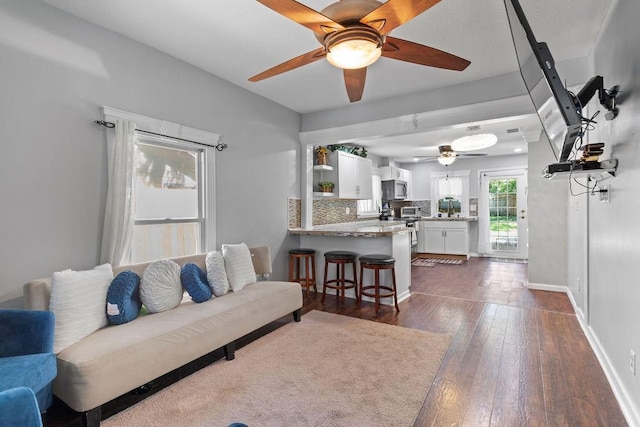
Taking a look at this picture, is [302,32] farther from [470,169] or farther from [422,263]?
[470,169]

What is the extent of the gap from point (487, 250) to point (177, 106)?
744 centimetres

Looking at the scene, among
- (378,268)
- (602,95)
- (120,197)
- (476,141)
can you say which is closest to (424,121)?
(476,141)

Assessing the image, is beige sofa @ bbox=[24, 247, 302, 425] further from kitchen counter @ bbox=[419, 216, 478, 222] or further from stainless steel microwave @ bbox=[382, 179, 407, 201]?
kitchen counter @ bbox=[419, 216, 478, 222]

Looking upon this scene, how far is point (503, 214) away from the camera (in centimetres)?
775

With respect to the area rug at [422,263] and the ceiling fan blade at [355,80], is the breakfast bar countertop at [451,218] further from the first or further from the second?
the ceiling fan blade at [355,80]

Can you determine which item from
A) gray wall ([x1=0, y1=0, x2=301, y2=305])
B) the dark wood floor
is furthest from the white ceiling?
the dark wood floor

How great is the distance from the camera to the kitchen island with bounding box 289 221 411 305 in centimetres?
414

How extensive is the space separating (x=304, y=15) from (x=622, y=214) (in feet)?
7.30

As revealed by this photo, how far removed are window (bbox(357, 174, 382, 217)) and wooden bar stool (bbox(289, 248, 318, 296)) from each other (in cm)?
251

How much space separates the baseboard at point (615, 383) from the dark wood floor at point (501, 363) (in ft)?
0.13

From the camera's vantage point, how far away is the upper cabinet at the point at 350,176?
18.0 ft

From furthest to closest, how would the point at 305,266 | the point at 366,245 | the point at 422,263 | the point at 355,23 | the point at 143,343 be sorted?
1. the point at 422,263
2. the point at 305,266
3. the point at 366,245
4. the point at 143,343
5. the point at 355,23

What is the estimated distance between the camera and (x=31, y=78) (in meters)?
2.22

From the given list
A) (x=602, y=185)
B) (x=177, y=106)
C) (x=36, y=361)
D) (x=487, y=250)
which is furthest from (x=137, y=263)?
(x=487, y=250)
